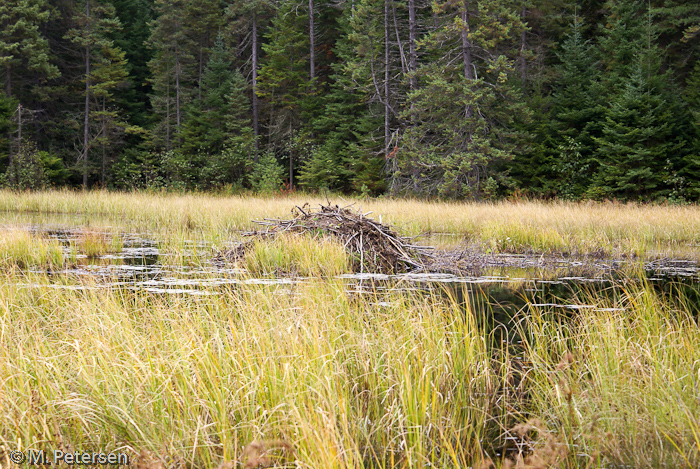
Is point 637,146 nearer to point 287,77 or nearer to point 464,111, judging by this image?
point 464,111

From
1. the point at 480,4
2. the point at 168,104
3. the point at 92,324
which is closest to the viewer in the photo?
the point at 92,324

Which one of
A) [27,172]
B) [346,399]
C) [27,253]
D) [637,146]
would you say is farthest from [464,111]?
[346,399]

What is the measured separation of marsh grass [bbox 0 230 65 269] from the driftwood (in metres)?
1.98

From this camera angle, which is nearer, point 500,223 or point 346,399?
point 346,399

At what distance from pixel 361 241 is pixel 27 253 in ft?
13.6

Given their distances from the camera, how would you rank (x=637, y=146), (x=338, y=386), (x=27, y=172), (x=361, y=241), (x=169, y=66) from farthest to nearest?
(x=169, y=66), (x=27, y=172), (x=637, y=146), (x=361, y=241), (x=338, y=386)

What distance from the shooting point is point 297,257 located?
7.05 metres

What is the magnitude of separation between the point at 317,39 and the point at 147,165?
41.5 feet

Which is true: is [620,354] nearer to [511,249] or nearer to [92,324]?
[92,324]

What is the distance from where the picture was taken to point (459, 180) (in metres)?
22.1

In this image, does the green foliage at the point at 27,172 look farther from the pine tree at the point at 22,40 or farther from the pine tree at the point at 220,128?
the pine tree at the point at 220,128

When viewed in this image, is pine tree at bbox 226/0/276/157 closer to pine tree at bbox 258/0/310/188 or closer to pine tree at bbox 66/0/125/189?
pine tree at bbox 258/0/310/188

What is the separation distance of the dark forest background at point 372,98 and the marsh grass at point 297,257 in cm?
1462

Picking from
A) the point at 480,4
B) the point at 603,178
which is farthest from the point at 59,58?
the point at 603,178
